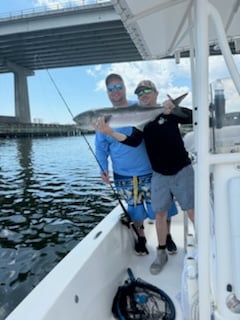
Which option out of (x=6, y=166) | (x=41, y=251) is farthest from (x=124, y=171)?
(x=6, y=166)

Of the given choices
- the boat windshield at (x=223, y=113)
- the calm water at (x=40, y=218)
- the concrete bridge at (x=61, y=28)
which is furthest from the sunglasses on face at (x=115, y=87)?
the concrete bridge at (x=61, y=28)

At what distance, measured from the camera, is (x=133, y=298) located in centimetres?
246

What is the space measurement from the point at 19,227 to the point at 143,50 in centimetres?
553

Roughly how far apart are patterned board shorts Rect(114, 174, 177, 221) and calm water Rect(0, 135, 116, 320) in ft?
4.56

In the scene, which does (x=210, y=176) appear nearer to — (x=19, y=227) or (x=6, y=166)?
(x=19, y=227)

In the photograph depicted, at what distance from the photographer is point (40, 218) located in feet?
26.5

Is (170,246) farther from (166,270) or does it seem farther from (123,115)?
(123,115)

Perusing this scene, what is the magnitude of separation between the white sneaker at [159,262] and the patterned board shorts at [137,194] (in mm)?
345

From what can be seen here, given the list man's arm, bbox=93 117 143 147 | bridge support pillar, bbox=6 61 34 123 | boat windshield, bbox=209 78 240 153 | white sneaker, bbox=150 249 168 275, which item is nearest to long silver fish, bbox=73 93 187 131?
man's arm, bbox=93 117 143 147

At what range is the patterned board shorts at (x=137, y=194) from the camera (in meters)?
2.99

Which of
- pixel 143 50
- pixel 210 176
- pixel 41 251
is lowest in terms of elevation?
pixel 41 251

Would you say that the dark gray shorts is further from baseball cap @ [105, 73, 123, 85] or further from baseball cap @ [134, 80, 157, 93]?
baseball cap @ [105, 73, 123, 85]

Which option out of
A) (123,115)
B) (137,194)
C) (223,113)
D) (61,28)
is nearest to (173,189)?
(137,194)

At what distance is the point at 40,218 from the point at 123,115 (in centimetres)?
625
